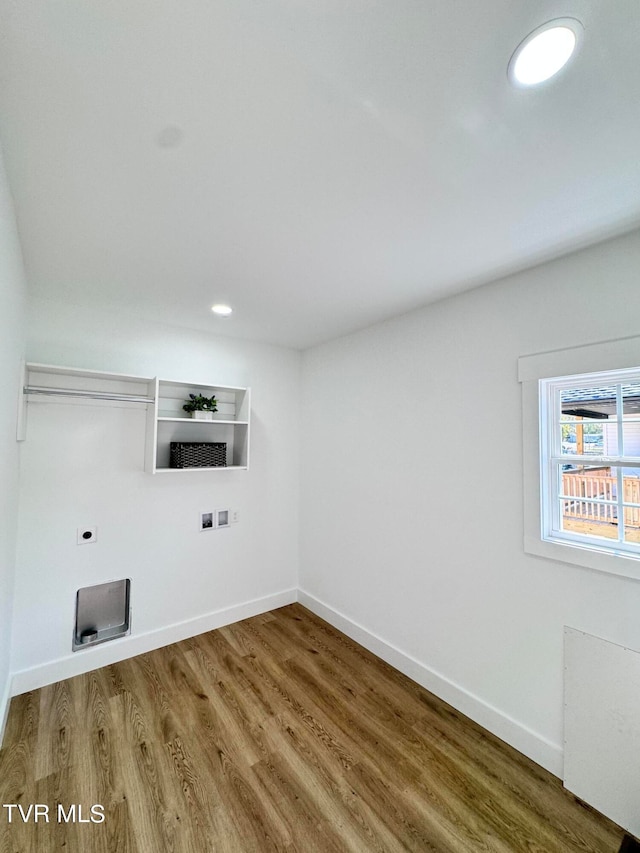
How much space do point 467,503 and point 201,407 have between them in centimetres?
202

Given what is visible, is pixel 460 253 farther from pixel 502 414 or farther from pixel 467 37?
pixel 467 37

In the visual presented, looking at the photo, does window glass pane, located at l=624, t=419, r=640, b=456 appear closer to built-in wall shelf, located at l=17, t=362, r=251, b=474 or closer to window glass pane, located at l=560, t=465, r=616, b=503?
window glass pane, located at l=560, t=465, r=616, b=503

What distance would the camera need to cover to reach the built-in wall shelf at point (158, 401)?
2.28 metres

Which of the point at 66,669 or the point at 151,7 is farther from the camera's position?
the point at 66,669

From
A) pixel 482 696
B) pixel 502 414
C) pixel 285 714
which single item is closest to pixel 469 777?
pixel 482 696

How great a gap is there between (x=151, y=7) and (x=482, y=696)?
298 cm

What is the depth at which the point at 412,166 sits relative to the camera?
46.6 inches

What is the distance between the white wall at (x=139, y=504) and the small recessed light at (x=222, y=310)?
0.53 meters

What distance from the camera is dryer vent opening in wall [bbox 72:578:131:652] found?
2455mm

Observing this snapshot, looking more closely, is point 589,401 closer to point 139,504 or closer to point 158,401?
point 158,401

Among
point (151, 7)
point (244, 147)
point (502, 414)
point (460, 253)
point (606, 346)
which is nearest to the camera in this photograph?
point (151, 7)

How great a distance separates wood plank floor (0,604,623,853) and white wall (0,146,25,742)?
1.61ft

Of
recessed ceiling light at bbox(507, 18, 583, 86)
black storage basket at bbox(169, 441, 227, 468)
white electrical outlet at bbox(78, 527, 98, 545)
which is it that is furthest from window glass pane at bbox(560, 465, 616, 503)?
white electrical outlet at bbox(78, 527, 98, 545)

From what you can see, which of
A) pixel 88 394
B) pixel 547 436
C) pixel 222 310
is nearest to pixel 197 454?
pixel 88 394
